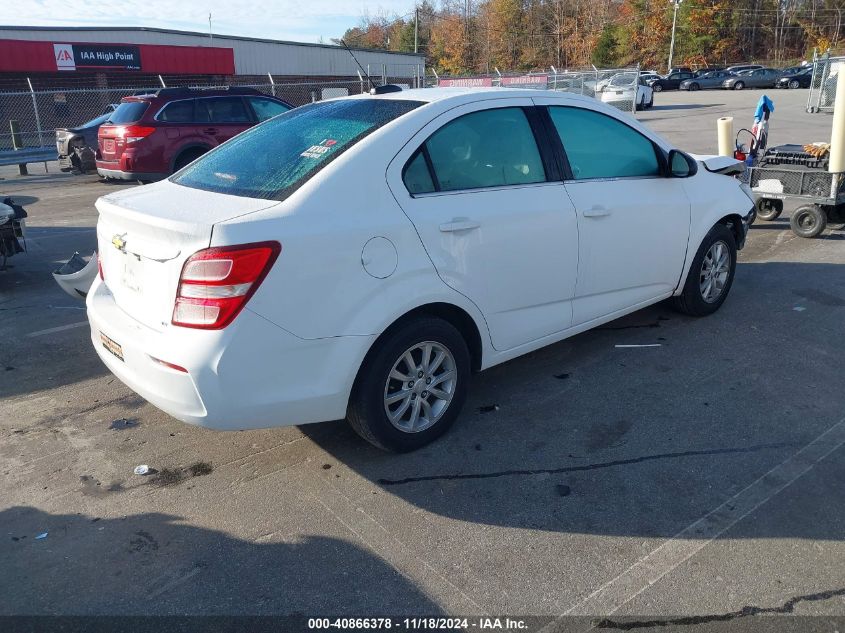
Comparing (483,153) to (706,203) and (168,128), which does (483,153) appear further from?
(168,128)

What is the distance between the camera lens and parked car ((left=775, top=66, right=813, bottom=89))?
44.2m

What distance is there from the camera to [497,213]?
12.8ft

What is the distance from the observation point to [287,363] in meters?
3.20

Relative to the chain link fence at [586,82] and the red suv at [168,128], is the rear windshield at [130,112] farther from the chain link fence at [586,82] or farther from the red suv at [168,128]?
the chain link fence at [586,82]

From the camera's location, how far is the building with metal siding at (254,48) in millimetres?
32156

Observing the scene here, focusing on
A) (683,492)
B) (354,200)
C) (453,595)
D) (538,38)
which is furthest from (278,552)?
(538,38)

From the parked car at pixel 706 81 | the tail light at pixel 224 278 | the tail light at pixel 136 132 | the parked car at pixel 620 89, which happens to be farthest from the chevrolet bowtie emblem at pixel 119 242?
the parked car at pixel 706 81

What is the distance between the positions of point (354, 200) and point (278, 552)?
163cm

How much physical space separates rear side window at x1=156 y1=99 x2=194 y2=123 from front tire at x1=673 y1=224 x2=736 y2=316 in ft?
33.2

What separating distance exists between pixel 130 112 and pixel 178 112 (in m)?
0.90

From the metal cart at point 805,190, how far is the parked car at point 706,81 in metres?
42.1

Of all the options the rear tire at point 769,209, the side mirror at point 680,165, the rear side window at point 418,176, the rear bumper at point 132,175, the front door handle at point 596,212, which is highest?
the rear side window at point 418,176

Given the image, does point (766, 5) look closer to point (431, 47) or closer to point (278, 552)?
point (431, 47)

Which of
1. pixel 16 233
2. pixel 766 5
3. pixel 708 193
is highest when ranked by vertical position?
pixel 766 5
